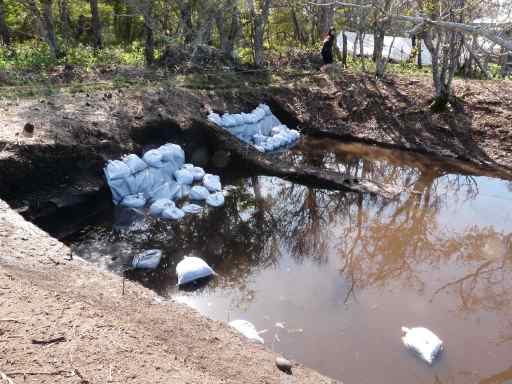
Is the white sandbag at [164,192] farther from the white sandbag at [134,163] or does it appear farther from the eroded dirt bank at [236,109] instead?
the eroded dirt bank at [236,109]

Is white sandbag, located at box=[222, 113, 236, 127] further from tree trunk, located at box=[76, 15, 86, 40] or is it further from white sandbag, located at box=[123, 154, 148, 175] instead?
tree trunk, located at box=[76, 15, 86, 40]

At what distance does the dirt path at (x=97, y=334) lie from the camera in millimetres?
2600

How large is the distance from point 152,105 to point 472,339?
648 centimetres

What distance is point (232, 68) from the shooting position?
40.9 feet

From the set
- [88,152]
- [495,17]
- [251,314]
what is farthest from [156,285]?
[495,17]

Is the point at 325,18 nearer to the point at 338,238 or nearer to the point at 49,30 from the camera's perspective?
the point at 49,30

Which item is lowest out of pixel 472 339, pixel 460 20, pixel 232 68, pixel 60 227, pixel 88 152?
pixel 472 339

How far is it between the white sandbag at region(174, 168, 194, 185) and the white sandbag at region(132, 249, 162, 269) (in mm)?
2047

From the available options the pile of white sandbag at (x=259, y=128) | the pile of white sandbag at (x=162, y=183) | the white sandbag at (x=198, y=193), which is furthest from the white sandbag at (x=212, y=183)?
the pile of white sandbag at (x=259, y=128)

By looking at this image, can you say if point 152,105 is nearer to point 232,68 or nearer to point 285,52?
point 232,68

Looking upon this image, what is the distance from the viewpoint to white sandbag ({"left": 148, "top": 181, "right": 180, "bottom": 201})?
6.94 meters

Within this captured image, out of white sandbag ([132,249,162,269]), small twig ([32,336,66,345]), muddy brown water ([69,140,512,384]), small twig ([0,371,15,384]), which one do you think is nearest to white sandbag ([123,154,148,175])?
muddy brown water ([69,140,512,384])

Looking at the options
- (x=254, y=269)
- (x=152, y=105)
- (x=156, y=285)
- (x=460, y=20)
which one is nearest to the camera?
(x=156, y=285)

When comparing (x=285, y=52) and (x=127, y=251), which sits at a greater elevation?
(x=285, y=52)
